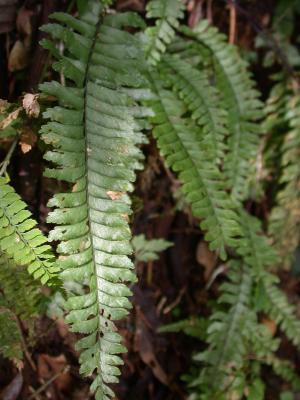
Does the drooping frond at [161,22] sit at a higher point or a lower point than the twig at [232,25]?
lower

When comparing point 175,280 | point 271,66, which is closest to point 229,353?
point 175,280

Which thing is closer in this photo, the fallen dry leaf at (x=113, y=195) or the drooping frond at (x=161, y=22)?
the fallen dry leaf at (x=113, y=195)

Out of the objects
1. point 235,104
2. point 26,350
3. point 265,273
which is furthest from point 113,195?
point 265,273

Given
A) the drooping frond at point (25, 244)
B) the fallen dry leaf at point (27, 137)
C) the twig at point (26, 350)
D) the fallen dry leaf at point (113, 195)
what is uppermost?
the fallen dry leaf at point (27, 137)

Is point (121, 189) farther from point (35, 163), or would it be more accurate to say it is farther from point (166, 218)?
point (166, 218)

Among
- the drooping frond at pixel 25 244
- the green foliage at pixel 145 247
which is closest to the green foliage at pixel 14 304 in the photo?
the drooping frond at pixel 25 244

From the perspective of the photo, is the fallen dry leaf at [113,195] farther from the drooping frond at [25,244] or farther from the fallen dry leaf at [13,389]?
the fallen dry leaf at [13,389]

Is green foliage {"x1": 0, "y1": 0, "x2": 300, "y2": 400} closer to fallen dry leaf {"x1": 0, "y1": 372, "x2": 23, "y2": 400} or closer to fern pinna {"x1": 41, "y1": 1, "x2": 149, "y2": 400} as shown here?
fern pinna {"x1": 41, "y1": 1, "x2": 149, "y2": 400}
